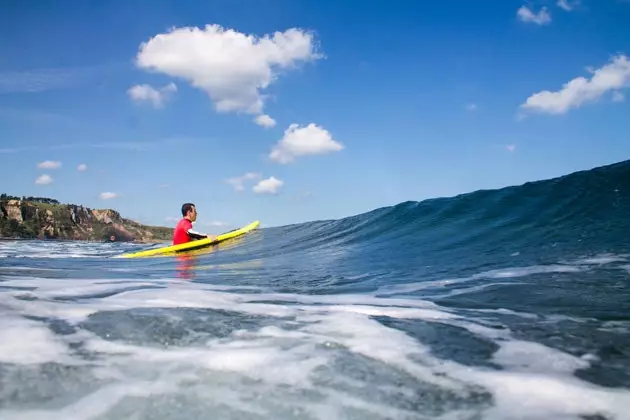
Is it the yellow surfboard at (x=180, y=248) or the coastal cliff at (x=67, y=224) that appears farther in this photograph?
the coastal cliff at (x=67, y=224)

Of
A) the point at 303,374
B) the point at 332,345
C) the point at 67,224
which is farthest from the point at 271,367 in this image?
the point at 67,224

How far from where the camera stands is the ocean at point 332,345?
7.56 ft

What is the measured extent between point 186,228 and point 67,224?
4305 inches

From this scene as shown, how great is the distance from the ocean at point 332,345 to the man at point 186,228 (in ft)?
27.2

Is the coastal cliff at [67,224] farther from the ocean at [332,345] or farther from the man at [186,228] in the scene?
the ocean at [332,345]

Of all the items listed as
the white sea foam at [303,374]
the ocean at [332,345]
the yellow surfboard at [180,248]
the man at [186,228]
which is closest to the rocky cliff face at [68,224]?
the yellow surfboard at [180,248]

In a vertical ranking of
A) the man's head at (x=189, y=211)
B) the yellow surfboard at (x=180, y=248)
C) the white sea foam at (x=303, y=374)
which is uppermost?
the man's head at (x=189, y=211)

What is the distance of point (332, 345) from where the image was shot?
321 centimetres

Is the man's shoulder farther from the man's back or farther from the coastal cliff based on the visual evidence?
the coastal cliff

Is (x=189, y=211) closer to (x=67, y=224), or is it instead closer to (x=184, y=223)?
(x=184, y=223)

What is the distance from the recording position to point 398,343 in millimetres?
3275

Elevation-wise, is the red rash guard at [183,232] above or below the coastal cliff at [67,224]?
below

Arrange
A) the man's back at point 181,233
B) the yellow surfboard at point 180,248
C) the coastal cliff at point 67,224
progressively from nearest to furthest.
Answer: the yellow surfboard at point 180,248 → the man's back at point 181,233 → the coastal cliff at point 67,224

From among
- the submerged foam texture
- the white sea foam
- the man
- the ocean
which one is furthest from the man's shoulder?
the white sea foam
